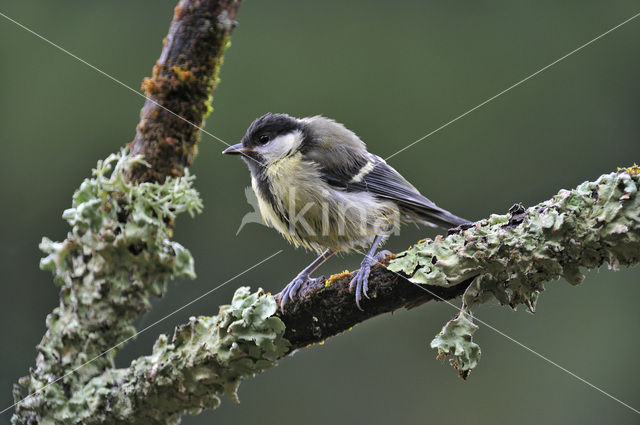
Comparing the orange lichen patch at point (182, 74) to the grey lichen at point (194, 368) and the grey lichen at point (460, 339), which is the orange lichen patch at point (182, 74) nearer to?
the grey lichen at point (194, 368)

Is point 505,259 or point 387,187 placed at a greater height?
point 387,187

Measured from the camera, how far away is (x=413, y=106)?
246 centimetres

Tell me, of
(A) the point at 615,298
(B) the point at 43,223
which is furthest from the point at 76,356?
(A) the point at 615,298

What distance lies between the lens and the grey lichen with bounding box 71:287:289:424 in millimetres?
1147

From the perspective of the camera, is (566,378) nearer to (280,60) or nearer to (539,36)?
(539,36)

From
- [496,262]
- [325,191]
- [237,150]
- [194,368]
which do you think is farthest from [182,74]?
[496,262]

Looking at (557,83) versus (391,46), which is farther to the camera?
(391,46)

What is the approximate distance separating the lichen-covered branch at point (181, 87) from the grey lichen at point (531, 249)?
67 centimetres

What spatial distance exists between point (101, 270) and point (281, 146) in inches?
23.2

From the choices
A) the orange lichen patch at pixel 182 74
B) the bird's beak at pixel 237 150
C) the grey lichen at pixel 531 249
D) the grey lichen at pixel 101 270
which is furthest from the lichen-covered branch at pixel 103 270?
the grey lichen at pixel 531 249

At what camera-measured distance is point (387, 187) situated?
5.12 ft

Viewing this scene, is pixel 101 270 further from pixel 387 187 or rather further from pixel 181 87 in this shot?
pixel 387 187

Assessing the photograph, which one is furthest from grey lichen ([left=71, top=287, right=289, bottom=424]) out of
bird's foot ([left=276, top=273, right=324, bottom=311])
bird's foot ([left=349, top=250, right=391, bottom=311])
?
bird's foot ([left=349, top=250, right=391, bottom=311])

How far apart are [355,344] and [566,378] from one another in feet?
2.82
